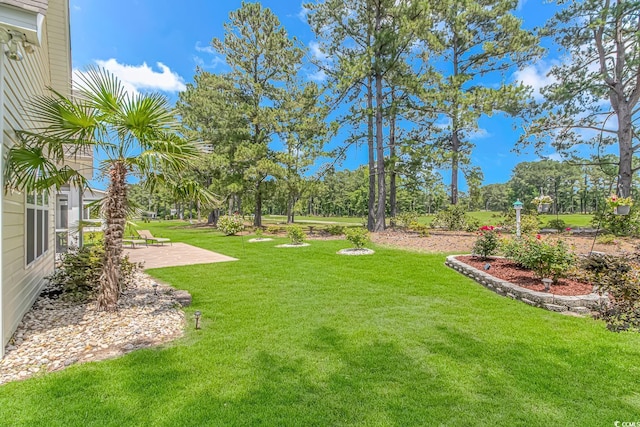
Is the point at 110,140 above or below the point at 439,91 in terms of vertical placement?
below

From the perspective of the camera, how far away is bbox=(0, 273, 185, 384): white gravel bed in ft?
10.8

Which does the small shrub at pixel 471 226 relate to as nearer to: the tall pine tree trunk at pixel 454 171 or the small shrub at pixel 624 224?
the tall pine tree trunk at pixel 454 171

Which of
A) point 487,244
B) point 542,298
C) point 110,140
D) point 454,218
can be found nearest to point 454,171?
point 454,218

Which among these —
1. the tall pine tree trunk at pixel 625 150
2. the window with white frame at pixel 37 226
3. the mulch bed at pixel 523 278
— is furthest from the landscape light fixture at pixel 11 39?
the tall pine tree trunk at pixel 625 150

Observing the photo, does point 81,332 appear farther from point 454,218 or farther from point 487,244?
point 454,218

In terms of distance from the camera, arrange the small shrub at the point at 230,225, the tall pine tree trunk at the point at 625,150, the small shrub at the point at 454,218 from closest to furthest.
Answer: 1. the tall pine tree trunk at the point at 625,150
2. the small shrub at the point at 454,218
3. the small shrub at the point at 230,225

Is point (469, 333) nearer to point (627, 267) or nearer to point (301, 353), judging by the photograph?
point (627, 267)

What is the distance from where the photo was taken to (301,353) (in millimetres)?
3551

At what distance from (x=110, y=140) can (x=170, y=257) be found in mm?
6951

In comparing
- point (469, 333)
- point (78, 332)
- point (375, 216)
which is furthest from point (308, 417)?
point (375, 216)

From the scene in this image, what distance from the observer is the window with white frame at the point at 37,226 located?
489cm

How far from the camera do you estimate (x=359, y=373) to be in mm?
3109

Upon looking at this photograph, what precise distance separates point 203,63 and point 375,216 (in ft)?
64.7

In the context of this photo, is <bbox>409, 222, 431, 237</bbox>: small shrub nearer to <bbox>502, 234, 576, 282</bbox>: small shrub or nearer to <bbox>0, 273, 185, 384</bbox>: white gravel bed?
<bbox>502, 234, 576, 282</bbox>: small shrub
